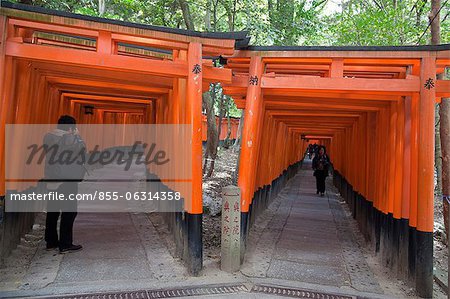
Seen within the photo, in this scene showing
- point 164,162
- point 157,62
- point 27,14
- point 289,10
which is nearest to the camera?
point 27,14

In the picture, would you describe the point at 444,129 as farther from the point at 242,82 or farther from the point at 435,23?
the point at 242,82

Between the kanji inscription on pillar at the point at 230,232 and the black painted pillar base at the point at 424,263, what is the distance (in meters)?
2.25

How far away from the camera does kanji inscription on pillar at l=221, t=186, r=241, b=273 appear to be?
502 centimetres

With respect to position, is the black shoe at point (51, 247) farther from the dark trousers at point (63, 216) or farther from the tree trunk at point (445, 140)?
the tree trunk at point (445, 140)

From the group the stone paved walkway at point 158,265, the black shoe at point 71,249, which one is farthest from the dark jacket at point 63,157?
the stone paved walkway at point 158,265

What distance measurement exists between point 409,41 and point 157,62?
9.85 m

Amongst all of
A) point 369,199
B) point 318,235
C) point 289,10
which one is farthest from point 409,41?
point 318,235

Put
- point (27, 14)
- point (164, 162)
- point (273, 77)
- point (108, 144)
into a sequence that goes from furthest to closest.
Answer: point (108, 144)
point (164, 162)
point (273, 77)
point (27, 14)

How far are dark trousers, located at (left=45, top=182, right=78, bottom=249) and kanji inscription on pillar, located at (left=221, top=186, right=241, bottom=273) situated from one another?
201 centimetres

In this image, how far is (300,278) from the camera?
16.4ft

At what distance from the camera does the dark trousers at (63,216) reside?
509cm

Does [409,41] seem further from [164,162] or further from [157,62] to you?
[157,62]

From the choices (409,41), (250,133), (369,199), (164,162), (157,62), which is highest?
(409,41)

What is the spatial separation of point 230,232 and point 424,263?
243 cm
